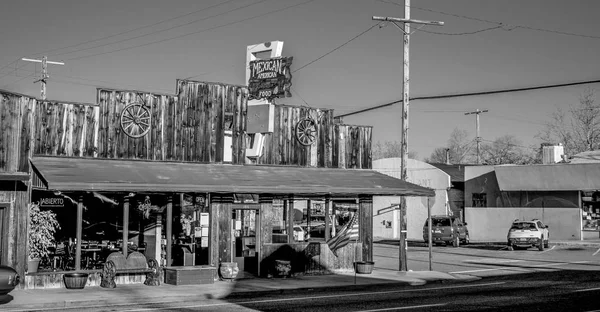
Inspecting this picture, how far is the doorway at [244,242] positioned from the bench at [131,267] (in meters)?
3.47

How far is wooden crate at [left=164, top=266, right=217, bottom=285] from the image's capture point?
22781 mm

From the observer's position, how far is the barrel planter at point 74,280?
21.3 metres

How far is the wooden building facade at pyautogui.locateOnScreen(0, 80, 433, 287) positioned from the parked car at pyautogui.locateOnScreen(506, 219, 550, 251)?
17.1 metres

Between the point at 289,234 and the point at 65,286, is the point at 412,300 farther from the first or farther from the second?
the point at 65,286

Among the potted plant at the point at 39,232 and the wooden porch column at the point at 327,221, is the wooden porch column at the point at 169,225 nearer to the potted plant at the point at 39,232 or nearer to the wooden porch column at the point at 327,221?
the potted plant at the point at 39,232

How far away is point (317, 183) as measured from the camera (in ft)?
85.0

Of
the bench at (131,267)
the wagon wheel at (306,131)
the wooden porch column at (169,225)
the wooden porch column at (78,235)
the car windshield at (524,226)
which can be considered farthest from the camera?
the car windshield at (524,226)

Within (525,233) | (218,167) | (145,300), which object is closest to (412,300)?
(145,300)

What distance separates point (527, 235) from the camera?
42719 millimetres

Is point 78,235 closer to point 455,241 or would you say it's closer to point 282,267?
point 282,267

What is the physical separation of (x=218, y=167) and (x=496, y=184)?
111 feet

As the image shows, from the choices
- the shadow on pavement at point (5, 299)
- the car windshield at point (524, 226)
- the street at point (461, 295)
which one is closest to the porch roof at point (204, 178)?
the shadow on pavement at point (5, 299)

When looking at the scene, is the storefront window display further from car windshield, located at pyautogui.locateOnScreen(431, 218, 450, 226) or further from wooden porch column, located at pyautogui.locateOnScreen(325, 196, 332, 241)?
wooden porch column, located at pyautogui.locateOnScreen(325, 196, 332, 241)

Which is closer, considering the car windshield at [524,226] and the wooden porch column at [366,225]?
the wooden porch column at [366,225]
